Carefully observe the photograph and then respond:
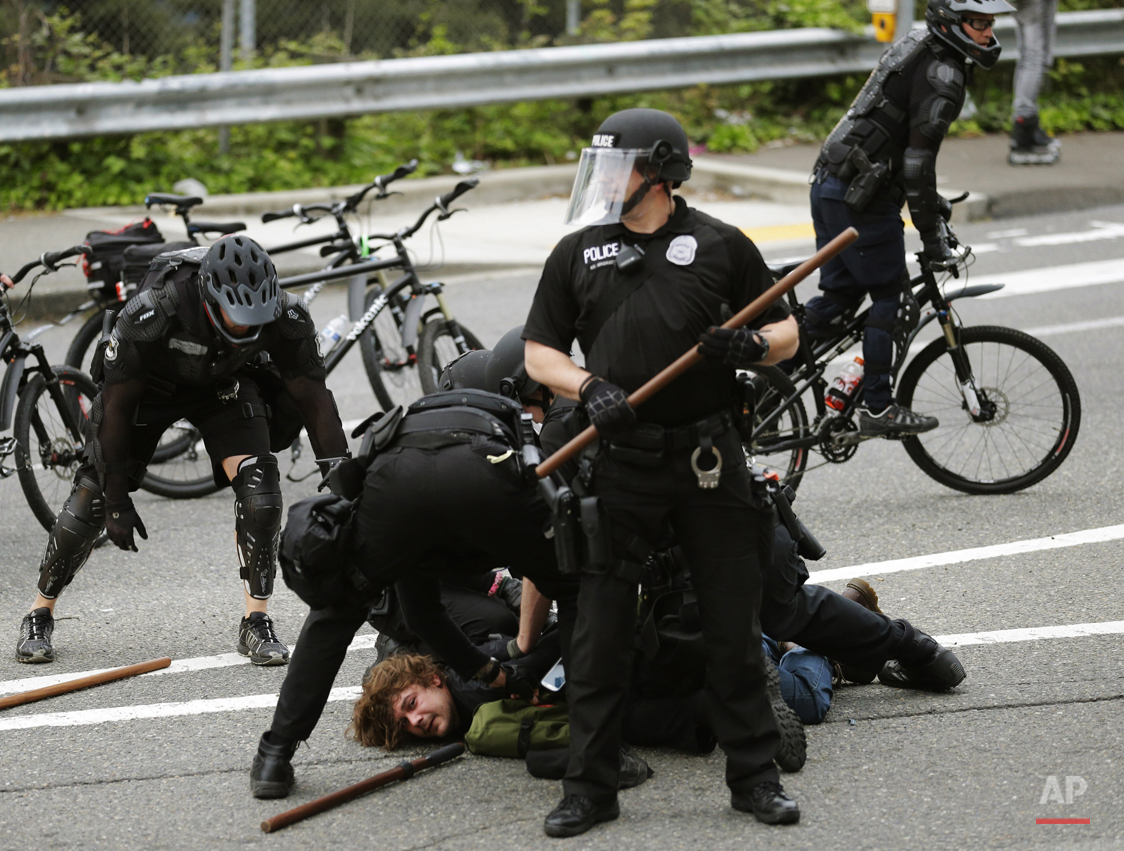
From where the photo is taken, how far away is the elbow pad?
6.38m

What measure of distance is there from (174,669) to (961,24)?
14.4ft

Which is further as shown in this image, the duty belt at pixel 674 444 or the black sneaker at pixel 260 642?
the black sneaker at pixel 260 642

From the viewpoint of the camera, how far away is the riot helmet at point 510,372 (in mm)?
4688

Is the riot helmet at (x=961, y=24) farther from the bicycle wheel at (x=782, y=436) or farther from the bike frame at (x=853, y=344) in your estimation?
the bicycle wheel at (x=782, y=436)

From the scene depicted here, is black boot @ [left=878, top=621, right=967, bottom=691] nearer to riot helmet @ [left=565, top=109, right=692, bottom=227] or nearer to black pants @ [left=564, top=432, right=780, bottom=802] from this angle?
black pants @ [left=564, top=432, right=780, bottom=802]

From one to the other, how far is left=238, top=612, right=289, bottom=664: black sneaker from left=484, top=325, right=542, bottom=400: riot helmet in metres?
1.35

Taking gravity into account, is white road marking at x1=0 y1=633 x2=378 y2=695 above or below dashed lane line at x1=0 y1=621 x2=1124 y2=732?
below

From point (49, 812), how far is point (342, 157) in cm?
1020

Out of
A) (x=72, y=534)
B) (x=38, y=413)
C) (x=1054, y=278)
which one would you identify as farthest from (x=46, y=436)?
(x=1054, y=278)

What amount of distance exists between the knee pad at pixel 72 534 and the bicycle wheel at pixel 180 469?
5.73 ft

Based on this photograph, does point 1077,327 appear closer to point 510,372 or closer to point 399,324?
point 399,324

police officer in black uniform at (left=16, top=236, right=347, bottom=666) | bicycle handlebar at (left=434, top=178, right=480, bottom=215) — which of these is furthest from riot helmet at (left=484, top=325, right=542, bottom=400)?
bicycle handlebar at (left=434, top=178, right=480, bottom=215)

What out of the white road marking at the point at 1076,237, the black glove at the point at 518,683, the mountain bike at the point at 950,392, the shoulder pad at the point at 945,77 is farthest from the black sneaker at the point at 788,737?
the white road marking at the point at 1076,237

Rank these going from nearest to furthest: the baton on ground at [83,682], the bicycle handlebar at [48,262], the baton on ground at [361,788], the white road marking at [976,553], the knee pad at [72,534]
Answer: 1. the baton on ground at [361,788]
2. the baton on ground at [83,682]
3. the knee pad at [72,534]
4. the white road marking at [976,553]
5. the bicycle handlebar at [48,262]
